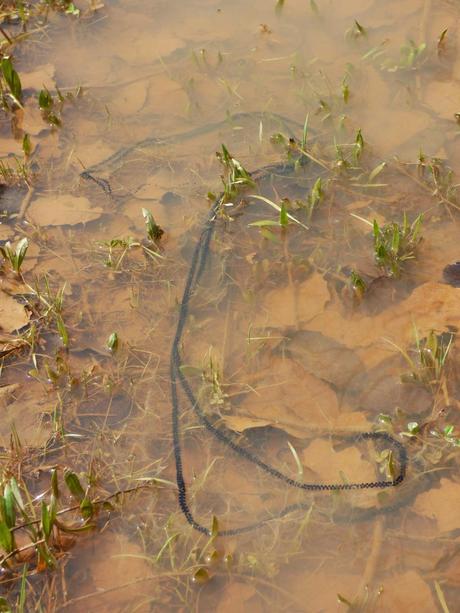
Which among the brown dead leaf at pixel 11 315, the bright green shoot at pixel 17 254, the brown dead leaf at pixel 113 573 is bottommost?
the brown dead leaf at pixel 113 573

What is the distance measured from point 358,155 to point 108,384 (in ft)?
5.21

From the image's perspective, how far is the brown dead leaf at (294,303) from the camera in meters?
2.78

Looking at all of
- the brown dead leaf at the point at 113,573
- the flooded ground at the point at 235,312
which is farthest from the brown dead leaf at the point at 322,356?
the brown dead leaf at the point at 113,573

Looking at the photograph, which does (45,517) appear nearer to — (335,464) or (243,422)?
(243,422)

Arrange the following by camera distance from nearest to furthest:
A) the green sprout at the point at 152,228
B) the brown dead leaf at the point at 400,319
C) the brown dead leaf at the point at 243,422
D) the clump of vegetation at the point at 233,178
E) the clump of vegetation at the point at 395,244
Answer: the brown dead leaf at the point at 243,422 < the brown dead leaf at the point at 400,319 < the clump of vegetation at the point at 395,244 < the green sprout at the point at 152,228 < the clump of vegetation at the point at 233,178

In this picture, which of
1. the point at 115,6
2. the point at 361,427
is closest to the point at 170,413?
the point at 361,427

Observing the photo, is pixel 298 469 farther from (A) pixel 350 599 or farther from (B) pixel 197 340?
(B) pixel 197 340

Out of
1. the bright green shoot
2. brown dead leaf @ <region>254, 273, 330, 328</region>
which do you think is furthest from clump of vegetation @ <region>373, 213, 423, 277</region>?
the bright green shoot

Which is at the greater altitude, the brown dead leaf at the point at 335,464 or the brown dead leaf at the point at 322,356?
the brown dead leaf at the point at 322,356

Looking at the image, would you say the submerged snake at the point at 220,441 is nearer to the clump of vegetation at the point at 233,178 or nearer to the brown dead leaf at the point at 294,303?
the clump of vegetation at the point at 233,178

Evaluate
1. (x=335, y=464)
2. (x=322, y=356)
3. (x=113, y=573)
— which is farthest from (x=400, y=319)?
(x=113, y=573)

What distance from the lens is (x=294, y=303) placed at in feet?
9.26

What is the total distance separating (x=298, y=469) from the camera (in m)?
2.42

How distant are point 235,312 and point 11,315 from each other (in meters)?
0.95
